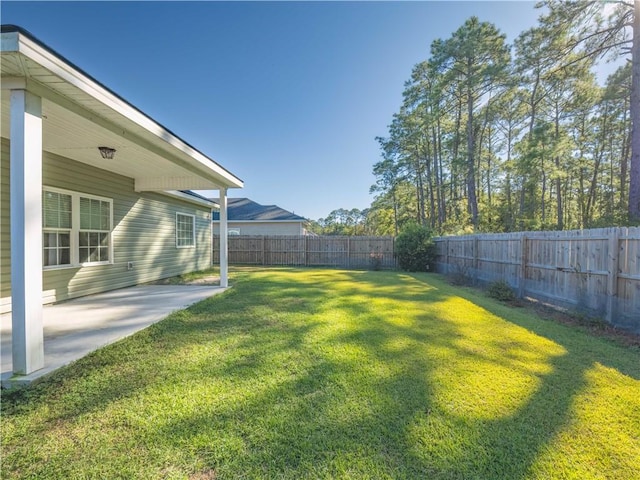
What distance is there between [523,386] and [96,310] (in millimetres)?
6170

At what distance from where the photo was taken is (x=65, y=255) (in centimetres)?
554

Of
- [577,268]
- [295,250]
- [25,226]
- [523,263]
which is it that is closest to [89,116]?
[25,226]

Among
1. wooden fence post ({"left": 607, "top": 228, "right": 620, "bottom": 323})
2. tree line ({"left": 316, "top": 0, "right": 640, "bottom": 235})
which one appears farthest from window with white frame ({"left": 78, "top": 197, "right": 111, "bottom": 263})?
tree line ({"left": 316, "top": 0, "right": 640, "bottom": 235})

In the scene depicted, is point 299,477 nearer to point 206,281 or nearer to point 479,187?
point 206,281

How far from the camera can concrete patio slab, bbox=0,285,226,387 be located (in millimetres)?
2947

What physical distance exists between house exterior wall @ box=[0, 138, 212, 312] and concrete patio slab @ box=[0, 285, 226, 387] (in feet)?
1.07

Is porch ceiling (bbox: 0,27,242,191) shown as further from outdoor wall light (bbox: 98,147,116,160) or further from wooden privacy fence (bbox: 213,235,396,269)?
wooden privacy fence (bbox: 213,235,396,269)

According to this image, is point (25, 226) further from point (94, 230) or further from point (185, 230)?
point (185, 230)

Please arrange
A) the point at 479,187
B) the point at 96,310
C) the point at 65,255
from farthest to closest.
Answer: the point at 479,187
the point at 65,255
the point at 96,310

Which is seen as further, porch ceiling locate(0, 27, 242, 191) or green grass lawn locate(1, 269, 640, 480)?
porch ceiling locate(0, 27, 242, 191)

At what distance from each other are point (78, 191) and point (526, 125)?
2438cm

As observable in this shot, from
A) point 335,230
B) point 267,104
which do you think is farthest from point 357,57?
point 335,230

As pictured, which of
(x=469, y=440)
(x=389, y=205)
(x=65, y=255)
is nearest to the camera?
(x=469, y=440)

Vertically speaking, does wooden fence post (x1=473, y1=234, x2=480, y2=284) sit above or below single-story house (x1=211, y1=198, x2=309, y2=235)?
below
